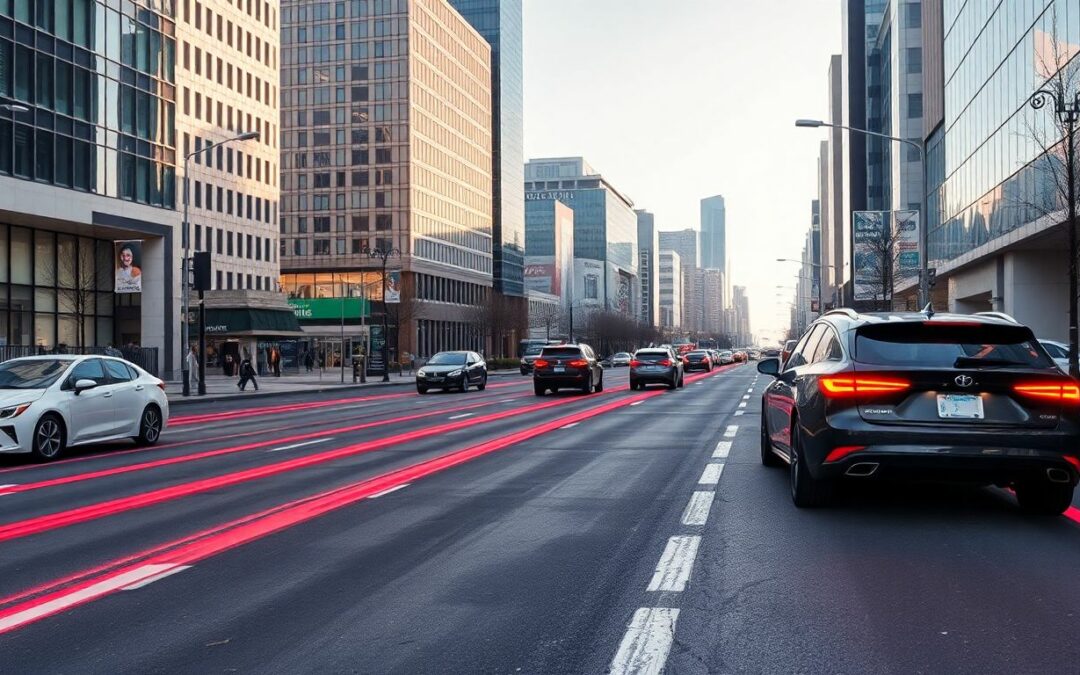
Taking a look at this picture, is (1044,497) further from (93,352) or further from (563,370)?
(93,352)

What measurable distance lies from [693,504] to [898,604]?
12.7 ft

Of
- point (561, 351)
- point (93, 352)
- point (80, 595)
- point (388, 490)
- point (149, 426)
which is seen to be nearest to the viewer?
point (80, 595)

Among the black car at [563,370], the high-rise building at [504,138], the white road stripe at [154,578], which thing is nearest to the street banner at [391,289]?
the black car at [563,370]

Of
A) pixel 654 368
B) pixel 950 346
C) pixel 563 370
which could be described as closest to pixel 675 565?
pixel 950 346

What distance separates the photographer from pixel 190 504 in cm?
1006

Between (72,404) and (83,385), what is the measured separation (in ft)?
0.97

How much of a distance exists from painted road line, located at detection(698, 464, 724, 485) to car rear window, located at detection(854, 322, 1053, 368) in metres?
3.07

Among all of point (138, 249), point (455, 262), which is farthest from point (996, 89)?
point (455, 262)

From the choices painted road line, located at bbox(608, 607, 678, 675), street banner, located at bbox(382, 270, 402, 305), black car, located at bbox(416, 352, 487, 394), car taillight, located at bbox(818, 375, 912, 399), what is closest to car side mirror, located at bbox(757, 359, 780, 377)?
car taillight, located at bbox(818, 375, 912, 399)

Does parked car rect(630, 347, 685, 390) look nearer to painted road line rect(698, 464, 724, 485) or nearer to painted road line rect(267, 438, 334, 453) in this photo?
painted road line rect(267, 438, 334, 453)

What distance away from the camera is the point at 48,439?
48.4 ft

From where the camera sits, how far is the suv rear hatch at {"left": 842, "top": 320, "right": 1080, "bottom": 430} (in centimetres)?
824

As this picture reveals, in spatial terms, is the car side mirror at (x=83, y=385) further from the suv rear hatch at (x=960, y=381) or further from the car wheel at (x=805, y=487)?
the suv rear hatch at (x=960, y=381)

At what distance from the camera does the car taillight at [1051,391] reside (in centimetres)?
825
